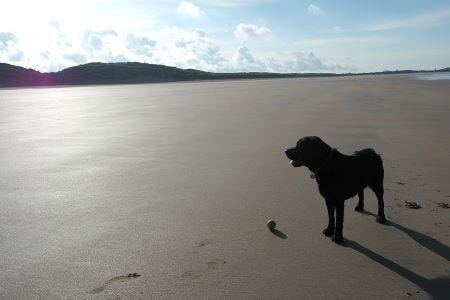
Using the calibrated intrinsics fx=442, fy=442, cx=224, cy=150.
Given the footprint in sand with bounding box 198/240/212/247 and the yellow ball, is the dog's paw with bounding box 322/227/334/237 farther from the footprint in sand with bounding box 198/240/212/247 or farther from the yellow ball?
the footprint in sand with bounding box 198/240/212/247

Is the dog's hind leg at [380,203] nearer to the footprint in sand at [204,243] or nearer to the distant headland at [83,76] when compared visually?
the footprint in sand at [204,243]

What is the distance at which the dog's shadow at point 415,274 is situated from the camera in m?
3.36

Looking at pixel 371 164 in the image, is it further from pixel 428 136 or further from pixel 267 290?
pixel 428 136

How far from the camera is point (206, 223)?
4.72m

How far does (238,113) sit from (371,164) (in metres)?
9.49

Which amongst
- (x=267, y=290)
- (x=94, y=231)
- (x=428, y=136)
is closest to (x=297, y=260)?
(x=267, y=290)

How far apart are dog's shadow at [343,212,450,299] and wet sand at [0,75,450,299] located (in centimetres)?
1

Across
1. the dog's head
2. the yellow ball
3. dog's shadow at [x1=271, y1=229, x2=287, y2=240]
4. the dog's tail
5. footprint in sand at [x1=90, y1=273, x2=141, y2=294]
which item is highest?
the dog's head

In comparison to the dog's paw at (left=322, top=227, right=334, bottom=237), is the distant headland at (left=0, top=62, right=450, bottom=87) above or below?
above

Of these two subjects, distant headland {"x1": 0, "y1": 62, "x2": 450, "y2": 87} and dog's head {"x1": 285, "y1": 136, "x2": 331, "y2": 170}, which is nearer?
dog's head {"x1": 285, "y1": 136, "x2": 331, "y2": 170}

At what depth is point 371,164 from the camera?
4832mm

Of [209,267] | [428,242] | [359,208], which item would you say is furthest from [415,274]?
[209,267]

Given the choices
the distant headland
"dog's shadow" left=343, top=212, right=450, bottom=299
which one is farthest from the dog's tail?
the distant headland

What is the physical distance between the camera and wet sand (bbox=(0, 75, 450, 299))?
3484 millimetres
